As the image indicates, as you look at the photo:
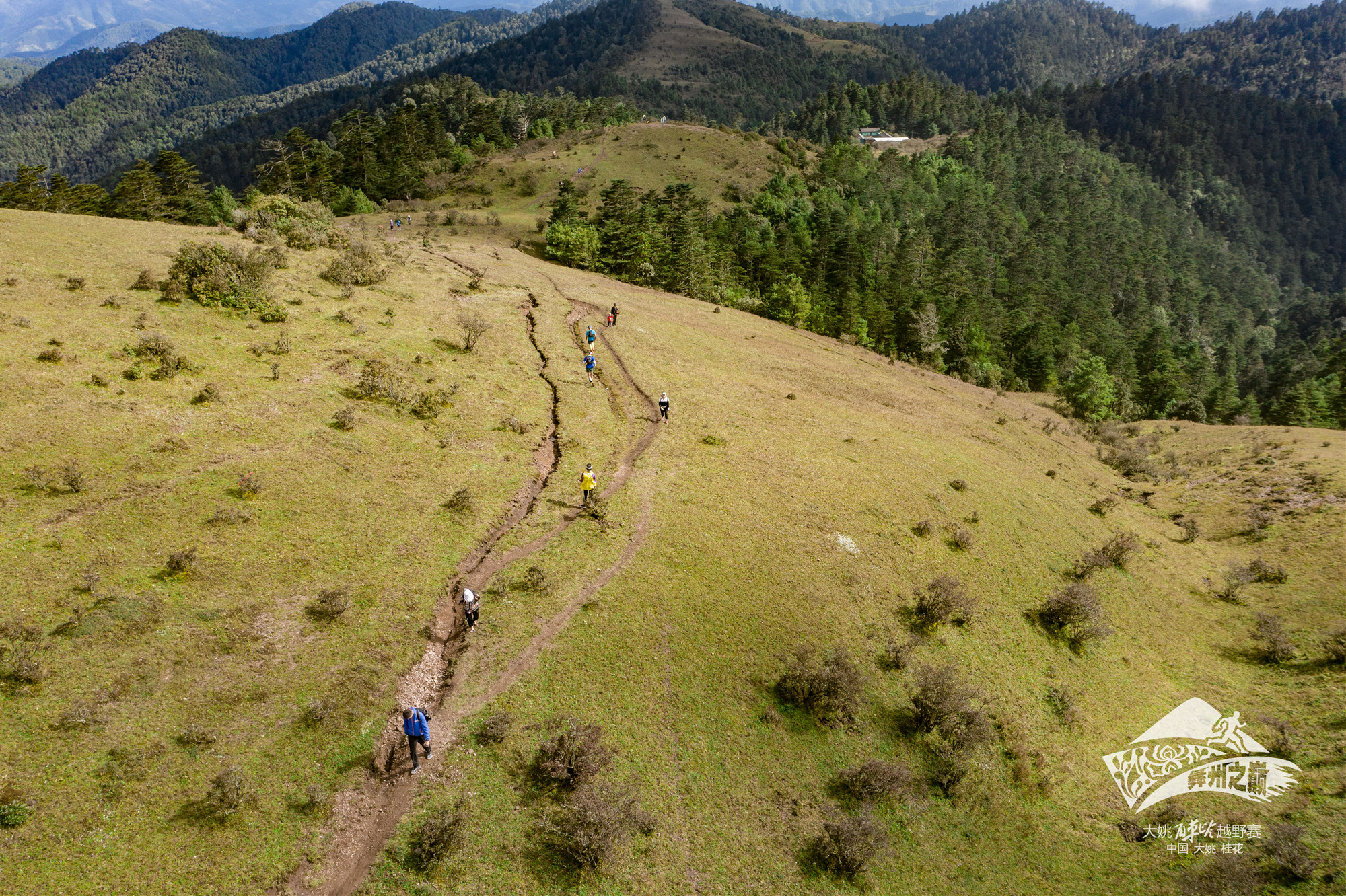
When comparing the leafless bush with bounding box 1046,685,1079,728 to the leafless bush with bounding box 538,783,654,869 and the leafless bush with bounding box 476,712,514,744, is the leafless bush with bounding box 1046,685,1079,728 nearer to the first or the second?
the leafless bush with bounding box 538,783,654,869

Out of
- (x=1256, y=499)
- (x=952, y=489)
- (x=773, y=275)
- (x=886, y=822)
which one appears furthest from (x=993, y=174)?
(x=886, y=822)

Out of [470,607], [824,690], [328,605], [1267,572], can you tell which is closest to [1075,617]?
[824,690]

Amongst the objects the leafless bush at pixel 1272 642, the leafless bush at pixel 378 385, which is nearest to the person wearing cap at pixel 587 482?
the leafless bush at pixel 378 385

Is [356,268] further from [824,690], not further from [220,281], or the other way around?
[824,690]

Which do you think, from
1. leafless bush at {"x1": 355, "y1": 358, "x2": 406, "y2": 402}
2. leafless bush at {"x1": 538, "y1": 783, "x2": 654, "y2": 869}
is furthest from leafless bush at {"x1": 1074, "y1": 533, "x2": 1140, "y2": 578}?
leafless bush at {"x1": 355, "y1": 358, "x2": 406, "y2": 402}

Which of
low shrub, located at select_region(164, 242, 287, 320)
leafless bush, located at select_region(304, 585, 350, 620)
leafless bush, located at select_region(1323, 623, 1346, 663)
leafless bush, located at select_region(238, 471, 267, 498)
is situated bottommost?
leafless bush, located at select_region(1323, 623, 1346, 663)

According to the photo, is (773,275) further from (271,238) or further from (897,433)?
(271,238)

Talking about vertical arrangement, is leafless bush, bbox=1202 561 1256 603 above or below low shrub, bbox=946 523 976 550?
below
